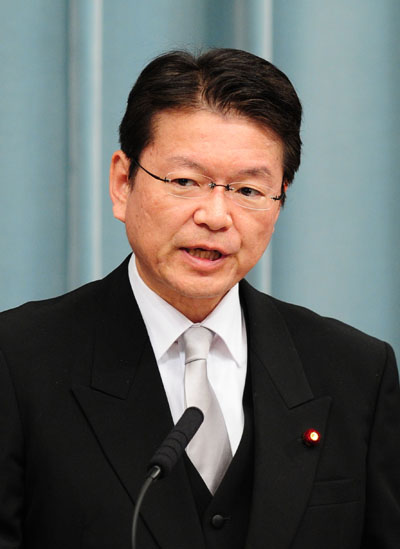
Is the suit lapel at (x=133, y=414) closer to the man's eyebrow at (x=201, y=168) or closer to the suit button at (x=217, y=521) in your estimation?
the suit button at (x=217, y=521)

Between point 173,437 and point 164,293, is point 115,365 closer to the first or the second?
point 164,293

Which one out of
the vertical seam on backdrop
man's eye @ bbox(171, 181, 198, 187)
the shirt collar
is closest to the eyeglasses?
man's eye @ bbox(171, 181, 198, 187)

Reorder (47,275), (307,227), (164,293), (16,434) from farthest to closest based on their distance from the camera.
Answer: (307,227) → (47,275) → (164,293) → (16,434)

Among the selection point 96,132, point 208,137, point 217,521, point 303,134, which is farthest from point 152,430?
point 303,134

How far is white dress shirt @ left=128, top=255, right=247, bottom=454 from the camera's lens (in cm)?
135

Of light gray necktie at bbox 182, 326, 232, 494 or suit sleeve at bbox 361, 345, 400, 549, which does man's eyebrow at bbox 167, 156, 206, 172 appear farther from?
suit sleeve at bbox 361, 345, 400, 549

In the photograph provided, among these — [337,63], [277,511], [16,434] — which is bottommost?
[277,511]

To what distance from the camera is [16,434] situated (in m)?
1.24

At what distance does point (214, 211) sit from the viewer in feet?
4.13

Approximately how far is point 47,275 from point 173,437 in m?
0.82

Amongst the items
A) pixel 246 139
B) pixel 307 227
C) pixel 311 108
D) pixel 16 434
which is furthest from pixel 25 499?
pixel 311 108

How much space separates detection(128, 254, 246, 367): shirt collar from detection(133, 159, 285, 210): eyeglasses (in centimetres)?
16

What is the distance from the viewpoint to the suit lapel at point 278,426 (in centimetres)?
128

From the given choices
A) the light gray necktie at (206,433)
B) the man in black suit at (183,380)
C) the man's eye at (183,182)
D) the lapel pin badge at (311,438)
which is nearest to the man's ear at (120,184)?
the man in black suit at (183,380)
